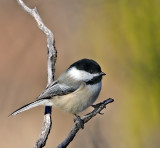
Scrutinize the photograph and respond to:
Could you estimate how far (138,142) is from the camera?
1.54 m

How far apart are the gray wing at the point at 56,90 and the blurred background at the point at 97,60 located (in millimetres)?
245

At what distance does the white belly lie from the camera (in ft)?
6.22

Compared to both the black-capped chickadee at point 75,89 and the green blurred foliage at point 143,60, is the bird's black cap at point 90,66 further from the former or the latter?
the green blurred foliage at point 143,60

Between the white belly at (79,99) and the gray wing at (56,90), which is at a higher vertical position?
the gray wing at (56,90)

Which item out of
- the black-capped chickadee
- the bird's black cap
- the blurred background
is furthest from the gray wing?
the blurred background

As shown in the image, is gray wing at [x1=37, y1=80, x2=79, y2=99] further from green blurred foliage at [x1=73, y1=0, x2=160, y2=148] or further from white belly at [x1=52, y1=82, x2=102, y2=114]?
green blurred foliage at [x1=73, y1=0, x2=160, y2=148]

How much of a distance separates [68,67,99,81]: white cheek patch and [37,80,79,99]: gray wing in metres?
0.05

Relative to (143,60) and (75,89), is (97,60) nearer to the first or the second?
(75,89)

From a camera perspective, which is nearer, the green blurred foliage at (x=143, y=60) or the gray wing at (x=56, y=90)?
the green blurred foliage at (x=143, y=60)

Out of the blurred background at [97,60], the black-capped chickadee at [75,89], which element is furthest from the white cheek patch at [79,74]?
the blurred background at [97,60]

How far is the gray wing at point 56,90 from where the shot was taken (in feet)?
6.21

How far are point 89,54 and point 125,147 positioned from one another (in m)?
0.97

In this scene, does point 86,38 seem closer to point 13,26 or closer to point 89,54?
point 89,54

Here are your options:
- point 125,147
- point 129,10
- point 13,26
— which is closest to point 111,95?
point 125,147
